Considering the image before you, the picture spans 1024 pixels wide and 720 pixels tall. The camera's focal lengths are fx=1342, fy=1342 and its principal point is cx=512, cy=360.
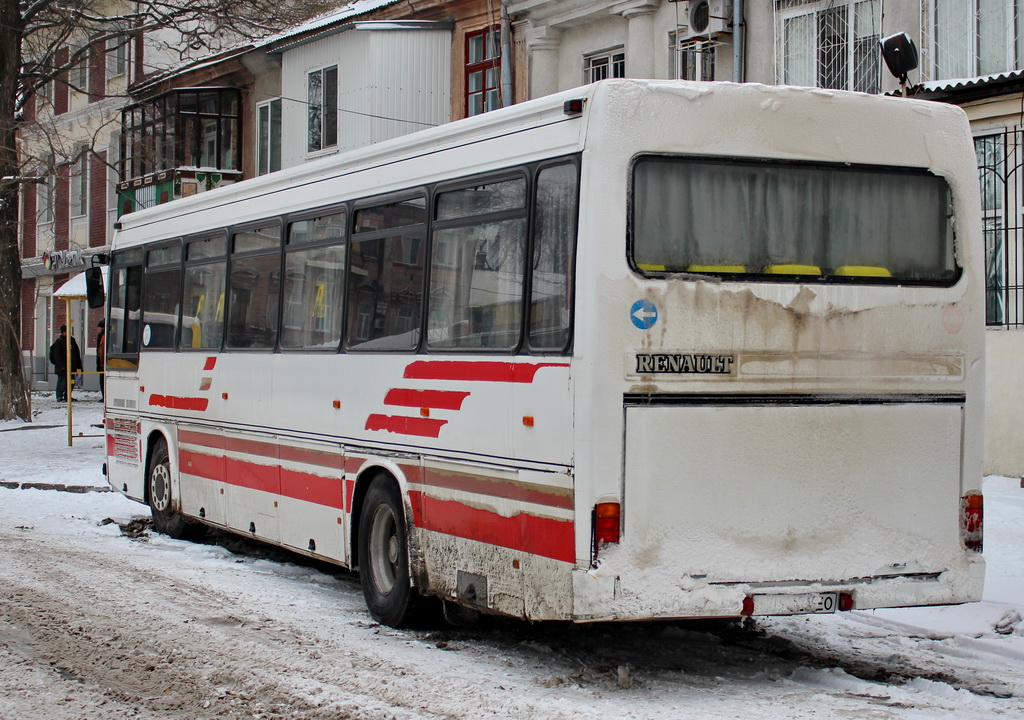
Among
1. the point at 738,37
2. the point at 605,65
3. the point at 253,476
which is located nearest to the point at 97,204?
the point at 605,65

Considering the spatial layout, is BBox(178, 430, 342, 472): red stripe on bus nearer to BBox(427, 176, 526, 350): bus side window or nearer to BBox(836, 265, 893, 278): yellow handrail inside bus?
BBox(427, 176, 526, 350): bus side window

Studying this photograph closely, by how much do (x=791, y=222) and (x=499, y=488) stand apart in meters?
2.16

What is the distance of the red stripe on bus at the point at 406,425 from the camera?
8.17m

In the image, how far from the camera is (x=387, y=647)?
8008 mm

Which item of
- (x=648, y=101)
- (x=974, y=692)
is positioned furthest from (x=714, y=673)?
(x=648, y=101)

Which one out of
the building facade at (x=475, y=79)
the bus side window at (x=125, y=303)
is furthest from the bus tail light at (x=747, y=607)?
the building facade at (x=475, y=79)

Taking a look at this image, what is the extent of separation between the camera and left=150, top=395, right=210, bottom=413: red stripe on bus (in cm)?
1188

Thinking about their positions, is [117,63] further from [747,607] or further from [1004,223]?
[747,607]

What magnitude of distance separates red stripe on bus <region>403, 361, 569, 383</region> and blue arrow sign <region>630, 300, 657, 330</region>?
1.42 feet

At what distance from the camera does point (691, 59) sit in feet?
71.1

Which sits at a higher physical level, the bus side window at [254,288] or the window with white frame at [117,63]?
the window with white frame at [117,63]

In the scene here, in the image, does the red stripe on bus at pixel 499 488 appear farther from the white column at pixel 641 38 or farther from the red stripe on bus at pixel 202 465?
the white column at pixel 641 38

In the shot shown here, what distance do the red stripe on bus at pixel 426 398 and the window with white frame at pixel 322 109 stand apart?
2210 cm

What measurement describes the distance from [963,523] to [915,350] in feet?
3.30
